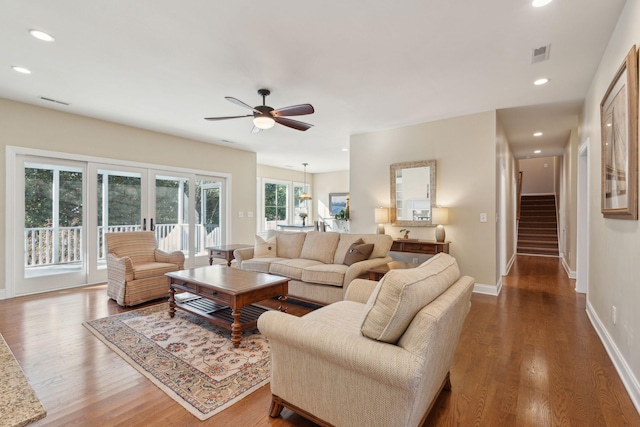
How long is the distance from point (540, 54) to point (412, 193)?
255 centimetres

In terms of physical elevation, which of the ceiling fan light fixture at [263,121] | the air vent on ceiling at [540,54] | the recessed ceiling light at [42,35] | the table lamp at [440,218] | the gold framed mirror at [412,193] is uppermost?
the recessed ceiling light at [42,35]

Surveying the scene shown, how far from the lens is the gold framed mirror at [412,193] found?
4.93 meters

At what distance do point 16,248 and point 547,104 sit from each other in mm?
7437

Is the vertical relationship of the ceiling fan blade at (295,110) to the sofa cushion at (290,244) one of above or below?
above

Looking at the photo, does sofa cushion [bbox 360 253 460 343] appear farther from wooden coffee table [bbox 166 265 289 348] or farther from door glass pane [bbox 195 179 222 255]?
door glass pane [bbox 195 179 222 255]

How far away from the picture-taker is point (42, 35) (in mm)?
2594

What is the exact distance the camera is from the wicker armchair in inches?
147

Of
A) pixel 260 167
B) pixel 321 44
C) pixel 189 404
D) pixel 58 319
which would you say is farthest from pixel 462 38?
pixel 260 167

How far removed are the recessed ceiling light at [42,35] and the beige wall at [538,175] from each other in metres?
12.3

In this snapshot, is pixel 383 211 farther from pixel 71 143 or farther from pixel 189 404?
pixel 71 143

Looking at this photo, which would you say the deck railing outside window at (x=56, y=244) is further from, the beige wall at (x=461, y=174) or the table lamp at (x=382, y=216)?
the beige wall at (x=461, y=174)

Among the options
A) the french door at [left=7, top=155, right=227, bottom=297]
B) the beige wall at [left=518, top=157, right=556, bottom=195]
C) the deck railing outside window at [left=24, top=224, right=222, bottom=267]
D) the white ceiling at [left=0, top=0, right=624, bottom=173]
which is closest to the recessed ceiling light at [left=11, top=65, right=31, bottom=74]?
the white ceiling at [left=0, top=0, right=624, bottom=173]

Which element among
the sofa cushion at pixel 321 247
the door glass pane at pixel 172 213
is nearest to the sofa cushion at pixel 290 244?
the sofa cushion at pixel 321 247

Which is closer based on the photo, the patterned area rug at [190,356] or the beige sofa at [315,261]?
the patterned area rug at [190,356]
